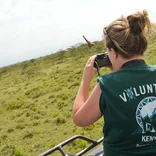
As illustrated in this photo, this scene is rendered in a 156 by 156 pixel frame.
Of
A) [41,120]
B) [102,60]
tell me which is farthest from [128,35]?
[41,120]

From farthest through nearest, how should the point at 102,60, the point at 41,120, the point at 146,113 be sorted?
the point at 41,120, the point at 102,60, the point at 146,113

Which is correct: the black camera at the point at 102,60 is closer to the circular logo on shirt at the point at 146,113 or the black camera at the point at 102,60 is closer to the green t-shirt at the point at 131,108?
the green t-shirt at the point at 131,108

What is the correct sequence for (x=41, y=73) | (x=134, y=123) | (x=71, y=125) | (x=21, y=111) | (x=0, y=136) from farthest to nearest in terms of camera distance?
(x=41, y=73) → (x=21, y=111) → (x=0, y=136) → (x=71, y=125) → (x=134, y=123)

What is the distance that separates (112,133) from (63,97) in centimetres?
1253

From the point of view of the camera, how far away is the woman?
2.05 metres

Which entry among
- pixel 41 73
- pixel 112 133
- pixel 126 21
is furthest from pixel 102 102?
pixel 41 73

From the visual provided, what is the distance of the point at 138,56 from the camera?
84.3 inches

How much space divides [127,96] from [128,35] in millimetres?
339

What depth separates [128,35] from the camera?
2059 millimetres

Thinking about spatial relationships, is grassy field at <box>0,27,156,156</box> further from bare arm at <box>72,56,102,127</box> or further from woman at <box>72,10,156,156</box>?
bare arm at <box>72,56,102,127</box>

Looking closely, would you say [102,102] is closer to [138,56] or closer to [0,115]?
[138,56]

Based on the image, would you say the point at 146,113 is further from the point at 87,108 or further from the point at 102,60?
the point at 102,60

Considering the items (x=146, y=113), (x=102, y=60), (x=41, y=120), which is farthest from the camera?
(x=41, y=120)

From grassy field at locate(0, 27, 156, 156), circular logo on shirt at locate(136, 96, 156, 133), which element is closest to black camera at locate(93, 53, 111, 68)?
grassy field at locate(0, 27, 156, 156)
